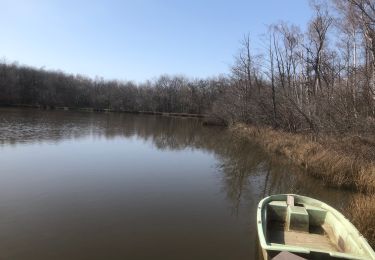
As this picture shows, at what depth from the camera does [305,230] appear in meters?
8.38

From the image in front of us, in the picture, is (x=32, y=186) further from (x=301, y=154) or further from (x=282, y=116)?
(x=282, y=116)

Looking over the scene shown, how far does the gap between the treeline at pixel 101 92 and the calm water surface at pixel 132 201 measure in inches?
2605

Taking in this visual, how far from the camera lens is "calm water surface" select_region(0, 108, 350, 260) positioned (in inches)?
309

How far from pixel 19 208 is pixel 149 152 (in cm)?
1231

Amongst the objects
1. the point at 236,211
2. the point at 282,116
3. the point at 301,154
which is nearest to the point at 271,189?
the point at 236,211

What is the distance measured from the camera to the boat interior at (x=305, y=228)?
296 inches

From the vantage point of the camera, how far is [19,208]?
32.5ft

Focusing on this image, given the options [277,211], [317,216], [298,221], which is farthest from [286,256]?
[317,216]

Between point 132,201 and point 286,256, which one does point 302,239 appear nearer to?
point 286,256

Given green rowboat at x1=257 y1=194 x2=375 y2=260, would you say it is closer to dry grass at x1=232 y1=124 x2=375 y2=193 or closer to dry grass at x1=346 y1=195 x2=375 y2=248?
dry grass at x1=346 y1=195 x2=375 y2=248

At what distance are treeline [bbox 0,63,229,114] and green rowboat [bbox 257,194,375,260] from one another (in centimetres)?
7486

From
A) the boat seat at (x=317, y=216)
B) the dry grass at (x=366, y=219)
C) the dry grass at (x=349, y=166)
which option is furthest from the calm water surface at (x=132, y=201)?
the dry grass at (x=366, y=219)

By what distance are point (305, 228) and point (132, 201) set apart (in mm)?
5197

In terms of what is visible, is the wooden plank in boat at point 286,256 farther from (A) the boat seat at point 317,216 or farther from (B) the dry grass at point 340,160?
(B) the dry grass at point 340,160
